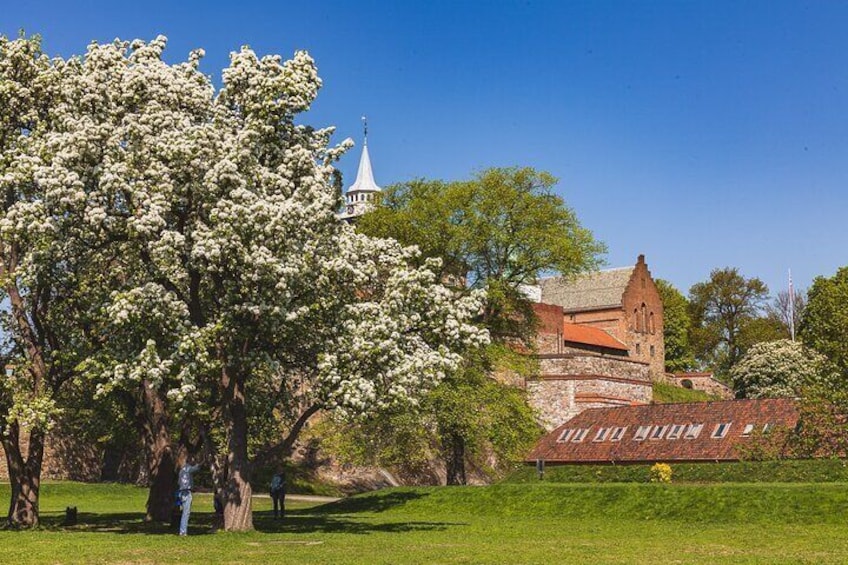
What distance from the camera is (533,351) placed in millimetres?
67438

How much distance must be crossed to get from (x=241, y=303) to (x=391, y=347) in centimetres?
415

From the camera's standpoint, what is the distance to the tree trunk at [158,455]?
3609 cm

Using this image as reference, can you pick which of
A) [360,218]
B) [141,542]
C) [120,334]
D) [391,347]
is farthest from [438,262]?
[360,218]

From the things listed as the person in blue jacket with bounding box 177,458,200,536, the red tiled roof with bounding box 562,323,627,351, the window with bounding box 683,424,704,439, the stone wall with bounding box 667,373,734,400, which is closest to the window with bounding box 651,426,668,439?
the window with bounding box 683,424,704,439

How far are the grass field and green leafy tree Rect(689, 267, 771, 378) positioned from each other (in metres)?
81.0

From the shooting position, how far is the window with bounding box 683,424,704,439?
198 feet

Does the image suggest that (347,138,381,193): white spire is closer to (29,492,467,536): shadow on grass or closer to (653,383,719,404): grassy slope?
(653,383,719,404): grassy slope

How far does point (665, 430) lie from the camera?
62000 mm

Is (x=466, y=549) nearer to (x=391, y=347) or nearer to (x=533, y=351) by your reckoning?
(x=391, y=347)

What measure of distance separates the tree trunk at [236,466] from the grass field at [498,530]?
82 cm

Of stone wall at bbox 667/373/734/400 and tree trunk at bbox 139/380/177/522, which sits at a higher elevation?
stone wall at bbox 667/373/734/400

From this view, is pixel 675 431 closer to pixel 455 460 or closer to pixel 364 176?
pixel 455 460

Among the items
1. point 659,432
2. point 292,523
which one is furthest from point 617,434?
point 292,523

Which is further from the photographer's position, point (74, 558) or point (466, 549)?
point (466, 549)
